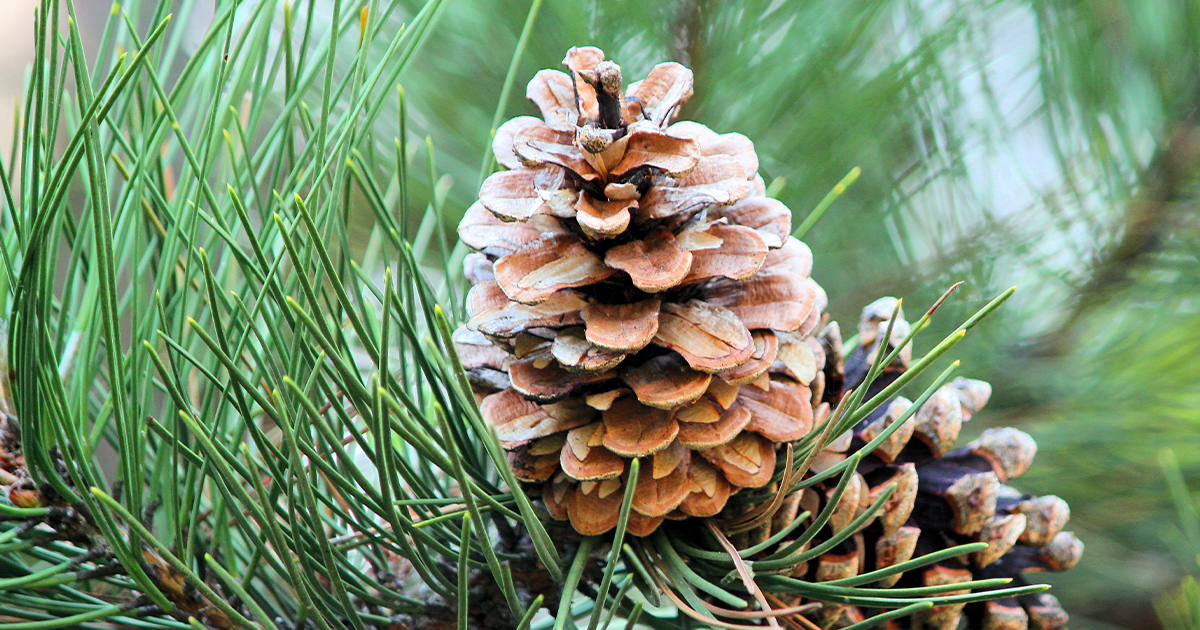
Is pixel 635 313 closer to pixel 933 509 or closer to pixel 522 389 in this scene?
pixel 522 389

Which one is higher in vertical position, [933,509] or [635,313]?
[635,313]

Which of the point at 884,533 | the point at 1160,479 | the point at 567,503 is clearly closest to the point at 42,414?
the point at 567,503

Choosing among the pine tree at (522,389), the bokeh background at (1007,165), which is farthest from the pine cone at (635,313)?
the bokeh background at (1007,165)

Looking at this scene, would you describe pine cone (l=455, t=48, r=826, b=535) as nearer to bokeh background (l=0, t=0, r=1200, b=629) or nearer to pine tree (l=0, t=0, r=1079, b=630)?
pine tree (l=0, t=0, r=1079, b=630)

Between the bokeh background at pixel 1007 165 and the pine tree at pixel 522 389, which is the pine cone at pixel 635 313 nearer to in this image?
the pine tree at pixel 522 389

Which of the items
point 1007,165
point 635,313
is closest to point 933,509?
point 635,313

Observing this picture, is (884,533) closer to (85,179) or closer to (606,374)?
(606,374)

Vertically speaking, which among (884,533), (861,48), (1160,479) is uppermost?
(861,48)
